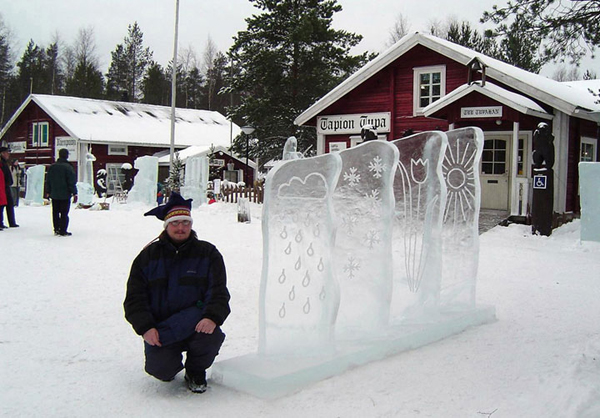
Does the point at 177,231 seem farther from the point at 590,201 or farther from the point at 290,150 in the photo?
the point at 590,201

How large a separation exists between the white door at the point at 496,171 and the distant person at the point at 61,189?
446 inches

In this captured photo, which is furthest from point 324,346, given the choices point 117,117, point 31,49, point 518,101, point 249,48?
point 31,49

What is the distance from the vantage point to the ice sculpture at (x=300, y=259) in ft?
13.7

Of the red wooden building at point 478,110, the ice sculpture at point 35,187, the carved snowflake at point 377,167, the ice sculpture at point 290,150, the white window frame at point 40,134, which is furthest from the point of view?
the white window frame at point 40,134

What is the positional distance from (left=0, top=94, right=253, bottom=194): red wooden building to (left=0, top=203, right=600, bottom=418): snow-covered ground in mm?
25288

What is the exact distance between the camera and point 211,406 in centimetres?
361

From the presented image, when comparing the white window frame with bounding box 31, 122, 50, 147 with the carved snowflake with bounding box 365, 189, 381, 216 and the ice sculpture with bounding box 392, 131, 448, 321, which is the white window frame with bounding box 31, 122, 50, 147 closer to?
the ice sculpture with bounding box 392, 131, 448, 321

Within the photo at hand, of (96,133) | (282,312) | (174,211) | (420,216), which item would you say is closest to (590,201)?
(420,216)

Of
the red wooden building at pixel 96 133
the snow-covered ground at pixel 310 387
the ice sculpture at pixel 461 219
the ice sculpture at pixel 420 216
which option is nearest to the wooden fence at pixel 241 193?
the snow-covered ground at pixel 310 387

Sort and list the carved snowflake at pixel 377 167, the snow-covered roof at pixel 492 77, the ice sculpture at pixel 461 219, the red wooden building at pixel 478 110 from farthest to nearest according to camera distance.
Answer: the snow-covered roof at pixel 492 77
the red wooden building at pixel 478 110
the ice sculpture at pixel 461 219
the carved snowflake at pixel 377 167

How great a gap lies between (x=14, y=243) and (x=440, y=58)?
13505 millimetres

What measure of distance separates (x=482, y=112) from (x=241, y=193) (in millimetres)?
8312

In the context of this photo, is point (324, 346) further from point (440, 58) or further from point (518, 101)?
point (440, 58)

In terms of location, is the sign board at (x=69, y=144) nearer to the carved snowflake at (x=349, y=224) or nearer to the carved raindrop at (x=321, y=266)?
the carved snowflake at (x=349, y=224)
